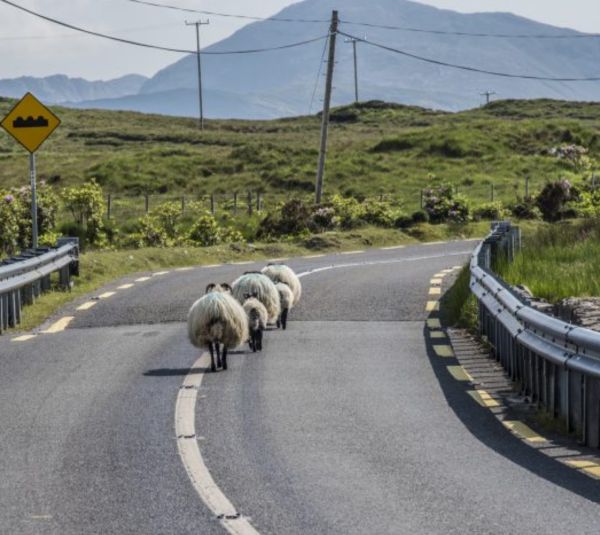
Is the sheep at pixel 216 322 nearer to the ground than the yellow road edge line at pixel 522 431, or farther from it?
farther from it

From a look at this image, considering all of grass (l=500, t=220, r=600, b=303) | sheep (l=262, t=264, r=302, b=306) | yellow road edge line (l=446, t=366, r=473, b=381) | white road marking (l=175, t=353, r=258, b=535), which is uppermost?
sheep (l=262, t=264, r=302, b=306)

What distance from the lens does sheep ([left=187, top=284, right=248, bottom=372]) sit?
11438 mm

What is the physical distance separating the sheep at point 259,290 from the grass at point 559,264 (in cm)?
319

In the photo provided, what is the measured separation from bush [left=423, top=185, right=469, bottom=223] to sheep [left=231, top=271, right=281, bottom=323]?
87.0 feet

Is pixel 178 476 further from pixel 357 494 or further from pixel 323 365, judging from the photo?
pixel 323 365

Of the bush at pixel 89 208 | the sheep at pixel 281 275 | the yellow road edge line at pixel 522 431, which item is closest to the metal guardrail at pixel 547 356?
the yellow road edge line at pixel 522 431

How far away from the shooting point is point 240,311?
11680mm

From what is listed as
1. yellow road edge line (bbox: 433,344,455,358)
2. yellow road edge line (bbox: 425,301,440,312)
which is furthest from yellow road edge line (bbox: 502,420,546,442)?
yellow road edge line (bbox: 425,301,440,312)

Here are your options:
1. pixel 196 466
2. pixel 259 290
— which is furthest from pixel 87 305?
pixel 196 466

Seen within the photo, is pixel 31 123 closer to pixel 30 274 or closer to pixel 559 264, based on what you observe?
pixel 30 274

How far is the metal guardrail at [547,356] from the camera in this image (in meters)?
8.36

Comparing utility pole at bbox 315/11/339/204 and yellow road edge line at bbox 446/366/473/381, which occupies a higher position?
utility pole at bbox 315/11/339/204

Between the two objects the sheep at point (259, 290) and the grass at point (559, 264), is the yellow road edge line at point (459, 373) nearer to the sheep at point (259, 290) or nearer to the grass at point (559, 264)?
the sheep at point (259, 290)

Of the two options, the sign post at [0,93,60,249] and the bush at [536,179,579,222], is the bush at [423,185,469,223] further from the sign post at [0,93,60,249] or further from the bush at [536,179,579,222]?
the sign post at [0,93,60,249]
